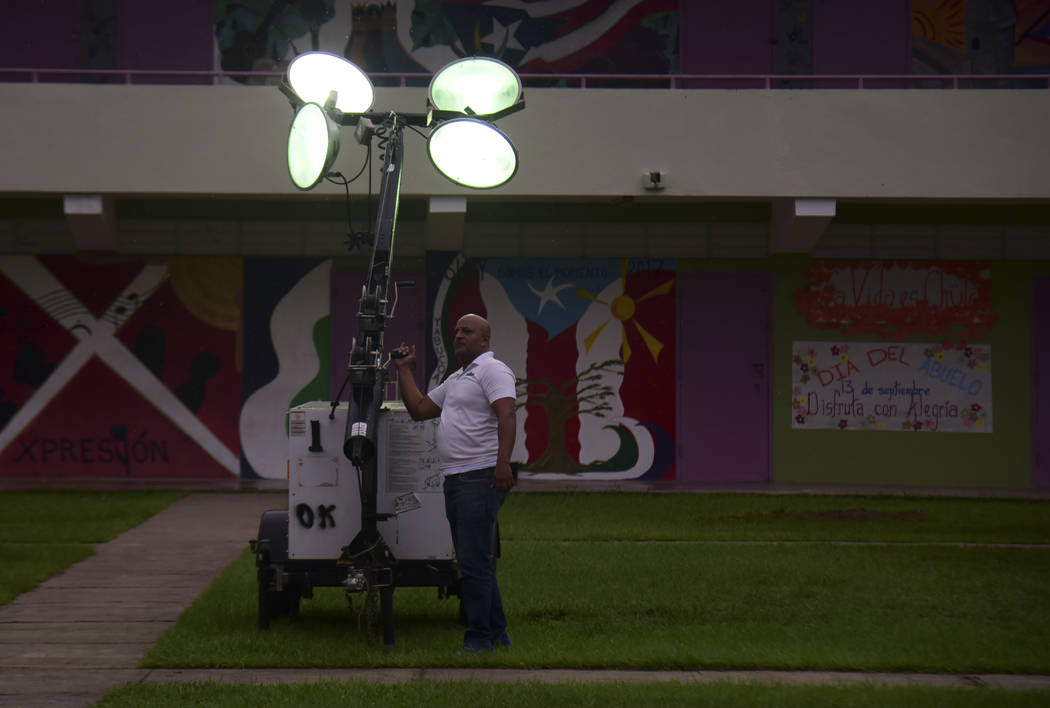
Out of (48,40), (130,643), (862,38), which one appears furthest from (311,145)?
(862,38)

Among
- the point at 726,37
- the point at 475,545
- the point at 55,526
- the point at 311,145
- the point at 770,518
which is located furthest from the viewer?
the point at 726,37

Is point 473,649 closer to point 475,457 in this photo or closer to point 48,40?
point 475,457

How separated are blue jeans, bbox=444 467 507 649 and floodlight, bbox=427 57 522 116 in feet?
6.78

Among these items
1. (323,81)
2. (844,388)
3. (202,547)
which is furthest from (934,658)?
(844,388)

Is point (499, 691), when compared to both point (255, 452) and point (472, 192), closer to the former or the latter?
point (472, 192)

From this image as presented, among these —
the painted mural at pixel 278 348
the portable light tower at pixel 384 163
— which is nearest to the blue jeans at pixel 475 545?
the portable light tower at pixel 384 163

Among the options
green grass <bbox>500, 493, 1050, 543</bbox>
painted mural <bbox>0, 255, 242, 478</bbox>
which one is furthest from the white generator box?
painted mural <bbox>0, 255, 242, 478</bbox>

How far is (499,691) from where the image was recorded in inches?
231

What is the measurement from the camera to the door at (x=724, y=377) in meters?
17.1

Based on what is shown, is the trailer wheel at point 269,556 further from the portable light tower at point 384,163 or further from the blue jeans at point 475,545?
the blue jeans at point 475,545

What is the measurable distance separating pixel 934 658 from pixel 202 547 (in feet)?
22.0

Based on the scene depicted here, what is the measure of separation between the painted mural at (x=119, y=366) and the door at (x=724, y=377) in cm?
617

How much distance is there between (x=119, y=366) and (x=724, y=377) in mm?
8247

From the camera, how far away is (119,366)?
16906 millimetres
